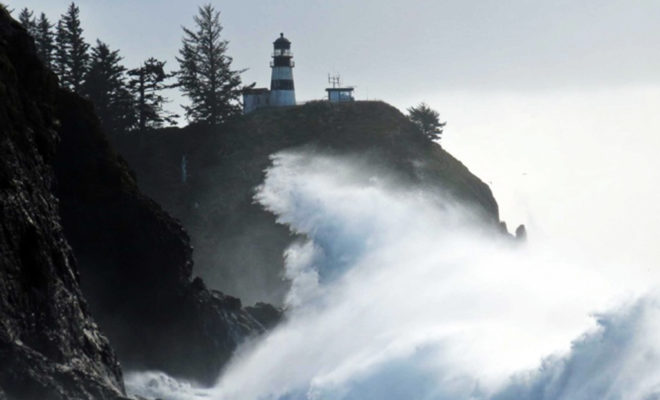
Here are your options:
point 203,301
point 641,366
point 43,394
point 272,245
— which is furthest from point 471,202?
point 43,394

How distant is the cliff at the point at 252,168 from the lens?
113 meters

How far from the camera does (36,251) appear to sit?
69.0 m

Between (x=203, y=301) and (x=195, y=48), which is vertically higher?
(x=195, y=48)

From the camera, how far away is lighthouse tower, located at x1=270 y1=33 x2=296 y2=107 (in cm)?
13388

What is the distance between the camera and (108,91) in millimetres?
118250

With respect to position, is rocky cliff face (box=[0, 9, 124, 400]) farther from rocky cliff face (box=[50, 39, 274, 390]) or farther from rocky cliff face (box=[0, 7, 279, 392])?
rocky cliff face (box=[50, 39, 274, 390])

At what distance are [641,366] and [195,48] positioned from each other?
61.6m

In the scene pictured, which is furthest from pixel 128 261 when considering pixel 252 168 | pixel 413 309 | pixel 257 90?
pixel 257 90

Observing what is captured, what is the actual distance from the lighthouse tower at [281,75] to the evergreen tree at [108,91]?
15645 mm

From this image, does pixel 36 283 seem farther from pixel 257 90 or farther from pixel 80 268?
pixel 257 90

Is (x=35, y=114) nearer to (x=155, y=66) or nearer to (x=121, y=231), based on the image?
(x=121, y=231)

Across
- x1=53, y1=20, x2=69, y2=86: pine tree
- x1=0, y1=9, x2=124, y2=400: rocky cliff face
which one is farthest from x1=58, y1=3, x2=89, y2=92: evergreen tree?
x1=0, y1=9, x2=124, y2=400: rocky cliff face

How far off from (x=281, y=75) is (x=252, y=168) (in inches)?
519

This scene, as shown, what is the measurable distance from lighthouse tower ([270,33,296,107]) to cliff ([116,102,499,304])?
2.18m
